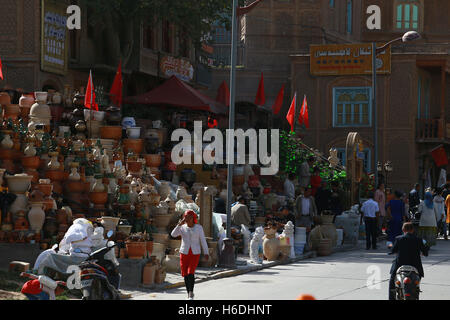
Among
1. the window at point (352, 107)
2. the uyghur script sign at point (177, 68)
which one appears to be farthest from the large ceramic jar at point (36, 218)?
the window at point (352, 107)

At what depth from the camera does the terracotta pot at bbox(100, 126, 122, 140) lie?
80.7ft

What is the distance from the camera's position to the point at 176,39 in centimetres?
3722

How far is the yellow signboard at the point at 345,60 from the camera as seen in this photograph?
42469 millimetres

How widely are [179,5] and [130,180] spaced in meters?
9.78

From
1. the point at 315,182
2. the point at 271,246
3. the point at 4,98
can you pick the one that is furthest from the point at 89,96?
the point at 315,182

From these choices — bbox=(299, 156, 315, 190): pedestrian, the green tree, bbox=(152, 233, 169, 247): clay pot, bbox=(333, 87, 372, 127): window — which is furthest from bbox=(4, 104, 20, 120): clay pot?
bbox=(333, 87, 372, 127): window

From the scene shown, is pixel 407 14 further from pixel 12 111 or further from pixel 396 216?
pixel 12 111

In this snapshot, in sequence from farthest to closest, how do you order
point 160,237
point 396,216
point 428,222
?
point 428,222 → point 396,216 → point 160,237

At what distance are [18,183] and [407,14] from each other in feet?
125

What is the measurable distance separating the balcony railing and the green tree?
14162 millimetres

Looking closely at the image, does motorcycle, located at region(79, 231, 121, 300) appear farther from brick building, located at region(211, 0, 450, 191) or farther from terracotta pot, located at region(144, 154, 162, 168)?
brick building, located at region(211, 0, 450, 191)

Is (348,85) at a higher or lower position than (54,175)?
higher

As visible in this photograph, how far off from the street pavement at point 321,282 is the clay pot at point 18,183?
12.4 ft

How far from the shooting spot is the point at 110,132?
24.7m
